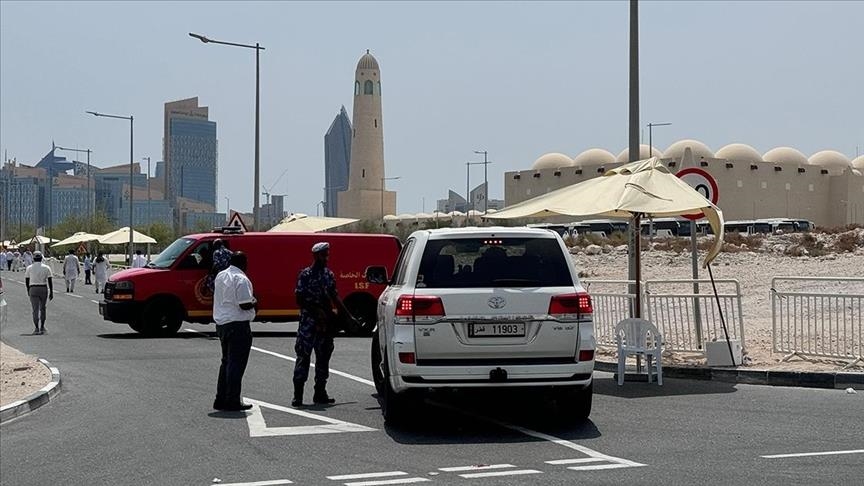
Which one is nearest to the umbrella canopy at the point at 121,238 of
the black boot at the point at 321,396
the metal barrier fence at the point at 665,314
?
the metal barrier fence at the point at 665,314

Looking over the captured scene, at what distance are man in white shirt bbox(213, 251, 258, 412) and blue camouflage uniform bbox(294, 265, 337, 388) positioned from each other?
0.62 meters

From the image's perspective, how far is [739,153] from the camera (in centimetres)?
9100

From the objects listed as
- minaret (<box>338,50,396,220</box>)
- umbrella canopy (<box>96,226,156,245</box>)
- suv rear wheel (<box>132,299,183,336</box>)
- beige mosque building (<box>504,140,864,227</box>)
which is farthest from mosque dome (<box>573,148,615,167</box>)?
suv rear wheel (<box>132,299,183,336</box>)

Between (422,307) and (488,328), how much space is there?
646 mm

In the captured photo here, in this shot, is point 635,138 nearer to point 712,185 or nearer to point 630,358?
point 712,185

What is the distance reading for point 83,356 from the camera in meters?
18.4

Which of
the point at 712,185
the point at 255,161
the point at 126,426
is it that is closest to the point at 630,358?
the point at 712,185

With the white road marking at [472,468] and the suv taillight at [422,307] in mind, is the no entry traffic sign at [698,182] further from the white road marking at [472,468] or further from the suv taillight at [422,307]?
the white road marking at [472,468]

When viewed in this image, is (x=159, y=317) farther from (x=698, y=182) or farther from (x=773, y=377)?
(x=773, y=377)

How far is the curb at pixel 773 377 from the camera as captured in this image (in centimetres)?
1354

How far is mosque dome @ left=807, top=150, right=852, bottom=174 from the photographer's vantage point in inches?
3725

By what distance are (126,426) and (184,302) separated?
11931 mm

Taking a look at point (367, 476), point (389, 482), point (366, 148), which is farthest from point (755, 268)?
point (366, 148)

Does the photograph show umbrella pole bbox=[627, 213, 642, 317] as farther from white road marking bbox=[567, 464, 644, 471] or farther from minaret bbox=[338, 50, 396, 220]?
minaret bbox=[338, 50, 396, 220]
